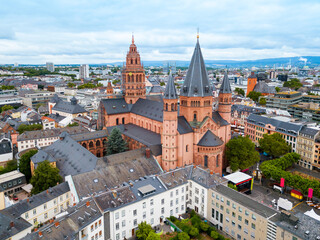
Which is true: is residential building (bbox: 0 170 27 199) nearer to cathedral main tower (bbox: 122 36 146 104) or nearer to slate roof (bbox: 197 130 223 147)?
cathedral main tower (bbox: 122 36 146 104)

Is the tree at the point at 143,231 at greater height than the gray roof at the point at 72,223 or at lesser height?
lesser

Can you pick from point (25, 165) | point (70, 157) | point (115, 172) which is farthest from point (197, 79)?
point (25, 165)

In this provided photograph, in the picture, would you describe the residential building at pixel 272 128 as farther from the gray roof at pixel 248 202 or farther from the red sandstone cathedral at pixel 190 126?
the gray roof at pixel 248 202

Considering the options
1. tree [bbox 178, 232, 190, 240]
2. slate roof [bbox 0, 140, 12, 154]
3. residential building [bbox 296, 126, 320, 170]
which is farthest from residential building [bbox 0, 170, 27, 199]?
residential building [bbox 296, 126, 320, 170]

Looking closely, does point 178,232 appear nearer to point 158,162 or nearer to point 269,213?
point 269,213

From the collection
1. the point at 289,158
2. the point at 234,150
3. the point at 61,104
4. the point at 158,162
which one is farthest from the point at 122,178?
the point at 61,104

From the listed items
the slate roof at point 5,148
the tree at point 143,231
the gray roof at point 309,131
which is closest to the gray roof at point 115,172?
the tree at point 143,231
